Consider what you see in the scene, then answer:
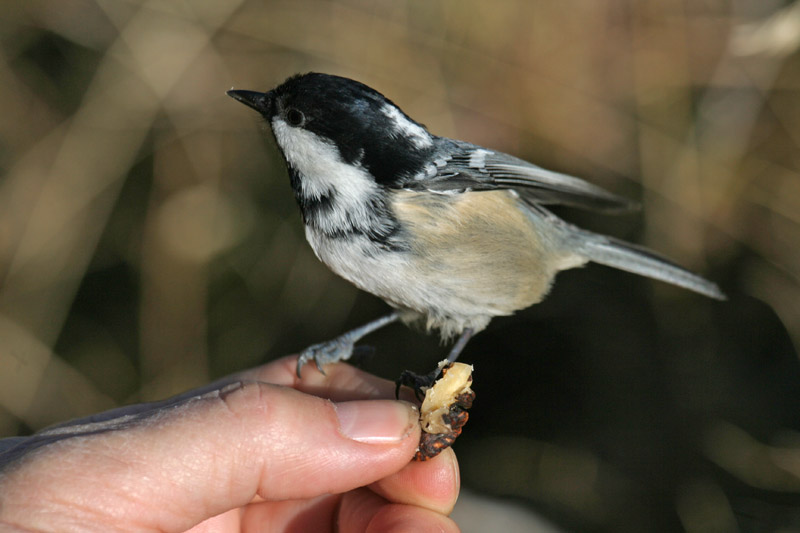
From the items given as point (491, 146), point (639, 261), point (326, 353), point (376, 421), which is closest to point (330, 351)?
point (326, 353)

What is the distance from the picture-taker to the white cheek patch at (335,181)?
1082mm

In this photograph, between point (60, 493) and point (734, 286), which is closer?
point (60, 493)

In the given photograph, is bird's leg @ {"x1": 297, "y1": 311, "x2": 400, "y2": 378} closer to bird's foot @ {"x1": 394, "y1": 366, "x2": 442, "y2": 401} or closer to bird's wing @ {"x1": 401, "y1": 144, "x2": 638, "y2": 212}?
bird's foot @ {"x1": 394, "y1": 366, "x2": 442, "y2": 401}

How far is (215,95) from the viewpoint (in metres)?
2.12

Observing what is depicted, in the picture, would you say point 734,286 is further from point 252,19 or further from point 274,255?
point 252,19

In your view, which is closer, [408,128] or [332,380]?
[408,128]

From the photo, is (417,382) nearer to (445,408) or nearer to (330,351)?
(445,408)

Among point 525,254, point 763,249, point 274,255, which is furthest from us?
point 274,255

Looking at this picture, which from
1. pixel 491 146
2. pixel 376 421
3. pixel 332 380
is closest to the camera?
pixel 376 421

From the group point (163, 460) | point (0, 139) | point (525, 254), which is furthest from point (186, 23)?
point (163, 460)

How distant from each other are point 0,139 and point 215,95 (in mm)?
791

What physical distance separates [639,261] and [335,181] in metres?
0.84

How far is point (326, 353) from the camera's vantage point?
1.40 m

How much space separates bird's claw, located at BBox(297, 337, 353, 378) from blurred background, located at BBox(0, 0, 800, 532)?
25.0 inches
